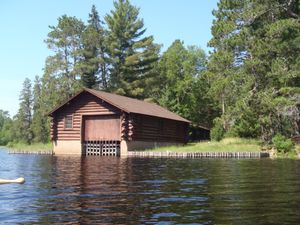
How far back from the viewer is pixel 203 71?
233 feet

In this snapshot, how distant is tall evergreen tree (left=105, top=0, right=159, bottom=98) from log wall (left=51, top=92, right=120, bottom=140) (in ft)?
75.9

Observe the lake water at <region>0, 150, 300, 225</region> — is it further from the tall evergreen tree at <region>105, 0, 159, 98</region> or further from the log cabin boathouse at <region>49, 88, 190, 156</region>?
the tall evergreen tree at <region>105, 0, 159, 98</region>

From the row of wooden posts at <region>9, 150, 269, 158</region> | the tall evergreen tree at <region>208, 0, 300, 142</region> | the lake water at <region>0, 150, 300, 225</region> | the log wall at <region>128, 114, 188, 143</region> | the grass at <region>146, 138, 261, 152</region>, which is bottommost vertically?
the lake water at <region>0, 150, 300, 225</region>

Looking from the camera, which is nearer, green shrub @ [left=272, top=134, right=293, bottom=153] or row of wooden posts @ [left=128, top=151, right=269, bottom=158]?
row of wooden posts @ [left=128, top=151, right=269, bottom=158]

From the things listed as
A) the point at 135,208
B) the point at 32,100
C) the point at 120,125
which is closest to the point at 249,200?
the point at 135,208

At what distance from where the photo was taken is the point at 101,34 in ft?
252

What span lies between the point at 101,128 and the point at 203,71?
31821 mm

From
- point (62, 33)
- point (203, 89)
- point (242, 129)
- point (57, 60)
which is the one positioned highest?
point (62, 33)

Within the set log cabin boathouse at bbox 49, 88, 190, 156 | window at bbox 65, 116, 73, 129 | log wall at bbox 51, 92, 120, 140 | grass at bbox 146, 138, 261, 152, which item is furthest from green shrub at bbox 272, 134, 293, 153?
window at bbox 65, 116, 73, 129

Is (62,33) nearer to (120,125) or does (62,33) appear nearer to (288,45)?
(120,125)

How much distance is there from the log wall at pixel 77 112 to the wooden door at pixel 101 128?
2.13ft

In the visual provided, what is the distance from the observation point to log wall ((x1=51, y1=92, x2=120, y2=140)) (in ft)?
142

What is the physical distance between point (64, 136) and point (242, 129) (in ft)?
63.5

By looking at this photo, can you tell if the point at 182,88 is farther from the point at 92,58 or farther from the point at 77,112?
the point at 77,112
